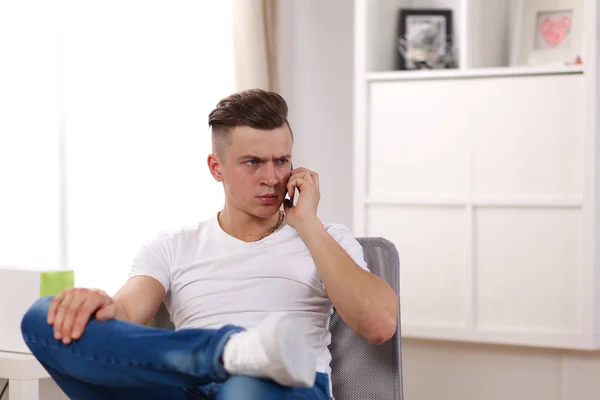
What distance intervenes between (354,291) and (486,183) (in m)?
1.24

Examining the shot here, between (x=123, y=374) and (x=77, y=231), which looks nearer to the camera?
(x=123, y=374)

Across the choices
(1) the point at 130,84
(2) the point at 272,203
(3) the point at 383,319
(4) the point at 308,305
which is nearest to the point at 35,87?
(1) the point at 130,84

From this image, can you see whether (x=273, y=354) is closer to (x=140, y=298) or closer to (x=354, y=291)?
(x=354, y=291)

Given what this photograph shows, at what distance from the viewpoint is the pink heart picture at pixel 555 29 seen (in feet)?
9.61

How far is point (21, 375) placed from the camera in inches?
80.7

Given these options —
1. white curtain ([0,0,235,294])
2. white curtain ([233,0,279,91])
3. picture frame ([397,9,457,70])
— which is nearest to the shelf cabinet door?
picture frame ([397,9,457,70])

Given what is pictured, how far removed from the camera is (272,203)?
1989 millimetres

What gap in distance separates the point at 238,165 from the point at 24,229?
89 cm

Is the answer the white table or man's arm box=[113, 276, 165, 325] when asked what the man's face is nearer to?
man's arm box=[113, 276, 165, 325]

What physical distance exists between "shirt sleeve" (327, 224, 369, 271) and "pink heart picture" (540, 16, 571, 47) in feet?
4.43

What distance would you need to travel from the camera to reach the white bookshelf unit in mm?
2758

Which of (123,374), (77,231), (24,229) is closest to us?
(123,374)

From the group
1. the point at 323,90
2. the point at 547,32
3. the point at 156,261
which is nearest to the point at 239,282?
the point at 156,261

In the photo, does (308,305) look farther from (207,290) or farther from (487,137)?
(487,137)
